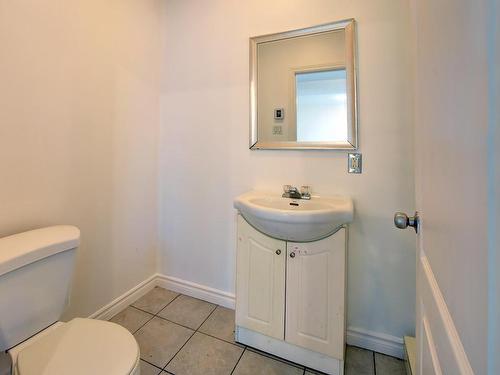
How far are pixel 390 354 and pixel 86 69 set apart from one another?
237 centimetres

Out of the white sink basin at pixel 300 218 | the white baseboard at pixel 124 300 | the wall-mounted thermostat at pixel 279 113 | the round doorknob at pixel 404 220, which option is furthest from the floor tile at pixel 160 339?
the wall-mounted thermostat at pixel 279 113

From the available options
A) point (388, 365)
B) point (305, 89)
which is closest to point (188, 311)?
point (388, 365)

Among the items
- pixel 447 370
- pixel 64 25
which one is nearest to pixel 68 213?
pixel 64 25

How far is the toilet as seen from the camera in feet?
2.75

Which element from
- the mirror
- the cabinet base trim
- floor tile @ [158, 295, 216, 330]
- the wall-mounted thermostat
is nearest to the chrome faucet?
the mirror

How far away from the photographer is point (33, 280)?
954 mm

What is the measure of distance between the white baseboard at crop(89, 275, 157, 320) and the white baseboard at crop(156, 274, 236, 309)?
9cm

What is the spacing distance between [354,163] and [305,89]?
0.55 metres

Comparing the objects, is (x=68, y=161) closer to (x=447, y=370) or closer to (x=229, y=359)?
(x=229, y=359)

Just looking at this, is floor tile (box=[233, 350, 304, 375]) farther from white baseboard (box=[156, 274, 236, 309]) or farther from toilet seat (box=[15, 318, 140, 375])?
toilet seat (box=[15, 318, 140, 375])

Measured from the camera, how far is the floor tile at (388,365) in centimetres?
127

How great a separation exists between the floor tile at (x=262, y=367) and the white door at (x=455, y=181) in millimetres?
814

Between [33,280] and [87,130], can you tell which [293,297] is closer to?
[33,280]

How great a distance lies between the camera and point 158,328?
5.11 feet
